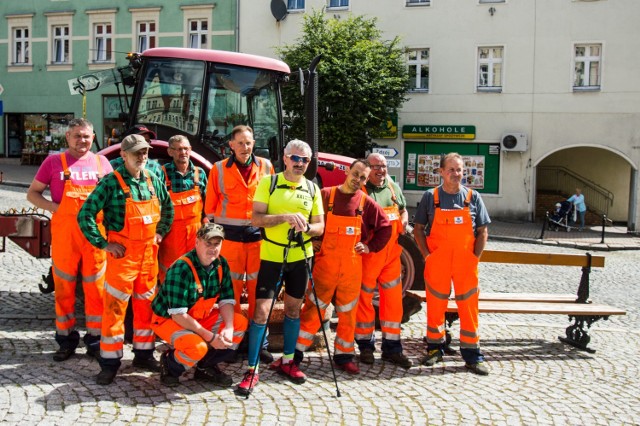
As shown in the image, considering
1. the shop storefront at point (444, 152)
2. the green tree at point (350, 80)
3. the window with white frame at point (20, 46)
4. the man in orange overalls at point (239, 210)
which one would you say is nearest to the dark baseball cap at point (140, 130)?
the man in orange overalls at point (239, 210)

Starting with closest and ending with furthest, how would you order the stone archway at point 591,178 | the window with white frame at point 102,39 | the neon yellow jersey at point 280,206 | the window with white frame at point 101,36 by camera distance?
the neon yellow jersey at point 280,206 → the stone archway at point 591,178 → the window with white frame at point 101,36 → the window with white frame at point 102,39

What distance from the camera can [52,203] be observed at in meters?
5.93

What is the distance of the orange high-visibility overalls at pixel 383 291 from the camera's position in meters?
6.26

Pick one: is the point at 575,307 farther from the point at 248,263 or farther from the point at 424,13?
the point at 424,13

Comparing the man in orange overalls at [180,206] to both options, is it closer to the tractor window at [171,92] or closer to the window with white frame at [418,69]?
the tractor window at [171,92]

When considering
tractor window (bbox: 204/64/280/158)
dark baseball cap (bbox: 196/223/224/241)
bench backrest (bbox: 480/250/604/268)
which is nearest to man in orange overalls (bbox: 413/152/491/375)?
bench backrest (bbox: 480/250/604/268)

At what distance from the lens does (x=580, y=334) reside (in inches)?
285

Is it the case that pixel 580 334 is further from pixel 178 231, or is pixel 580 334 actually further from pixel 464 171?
pixel 464 171

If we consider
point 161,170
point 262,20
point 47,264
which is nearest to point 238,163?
point 161,170

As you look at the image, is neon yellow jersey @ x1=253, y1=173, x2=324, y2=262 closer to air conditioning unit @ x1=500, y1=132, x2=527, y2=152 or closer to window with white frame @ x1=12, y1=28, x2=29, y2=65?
air conditioning unit @ x1=500, y1=132, x2=527, y2=152

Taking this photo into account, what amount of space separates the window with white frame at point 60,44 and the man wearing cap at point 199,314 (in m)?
27.7

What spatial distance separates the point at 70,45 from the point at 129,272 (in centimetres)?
2742

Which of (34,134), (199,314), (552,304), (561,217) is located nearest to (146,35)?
(34,134)

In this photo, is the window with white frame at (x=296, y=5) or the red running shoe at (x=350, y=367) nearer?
the red running shoe at (x=350, y=367)
